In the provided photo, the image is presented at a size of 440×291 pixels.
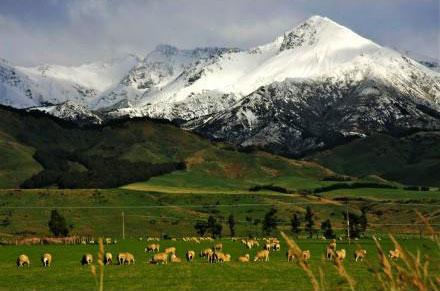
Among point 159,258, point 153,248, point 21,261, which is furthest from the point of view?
point 153,248

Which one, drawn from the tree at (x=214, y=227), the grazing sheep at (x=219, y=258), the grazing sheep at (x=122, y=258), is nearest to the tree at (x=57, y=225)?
the tree at (x=214, y=227)

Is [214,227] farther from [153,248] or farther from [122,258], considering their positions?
[122,258]

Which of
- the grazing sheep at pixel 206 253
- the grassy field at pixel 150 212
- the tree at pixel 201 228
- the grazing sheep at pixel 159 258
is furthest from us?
the grassy field at pixel 150 212

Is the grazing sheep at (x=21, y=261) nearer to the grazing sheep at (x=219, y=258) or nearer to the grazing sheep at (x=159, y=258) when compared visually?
the grazing sheep at (x=159, y=258)

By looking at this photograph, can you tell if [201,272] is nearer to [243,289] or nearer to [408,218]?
[243,289]

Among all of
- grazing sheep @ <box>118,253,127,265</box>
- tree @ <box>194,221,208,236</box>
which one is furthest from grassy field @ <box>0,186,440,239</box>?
grazing sheep @ <box>118,253,127,265</box>

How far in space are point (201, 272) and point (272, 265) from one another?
693cm

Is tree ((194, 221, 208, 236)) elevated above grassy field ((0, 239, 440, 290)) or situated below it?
above

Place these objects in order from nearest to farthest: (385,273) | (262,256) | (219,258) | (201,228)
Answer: (385,273), (219,258), (262,256), (201,228)

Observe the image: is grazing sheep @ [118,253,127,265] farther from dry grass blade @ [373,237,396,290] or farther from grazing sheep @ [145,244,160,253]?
dry grass blade @ [373,237,396,290]

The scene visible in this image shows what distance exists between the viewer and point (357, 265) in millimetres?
44875

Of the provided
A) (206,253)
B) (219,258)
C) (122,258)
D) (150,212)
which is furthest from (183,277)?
(150,212)

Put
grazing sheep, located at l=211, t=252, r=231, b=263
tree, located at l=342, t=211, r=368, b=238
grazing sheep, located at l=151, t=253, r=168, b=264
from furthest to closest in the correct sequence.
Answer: tree, located at l=342, t=211, r=368, b=238, grazing sheep, located at l=211, t=252, r=231, b=263, grazing sheep, located at l=151, t=253, r=168, b=264

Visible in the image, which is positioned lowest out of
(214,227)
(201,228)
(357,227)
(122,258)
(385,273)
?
(385,273)
